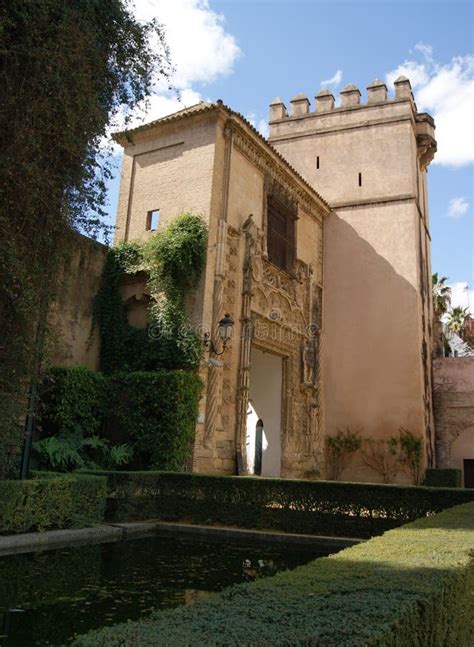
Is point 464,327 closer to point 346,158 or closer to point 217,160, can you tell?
point 346,158

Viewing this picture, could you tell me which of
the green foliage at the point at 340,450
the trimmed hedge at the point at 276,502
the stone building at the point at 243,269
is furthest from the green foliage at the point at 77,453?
the green foliage at the point at 340,450

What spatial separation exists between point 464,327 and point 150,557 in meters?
25.3

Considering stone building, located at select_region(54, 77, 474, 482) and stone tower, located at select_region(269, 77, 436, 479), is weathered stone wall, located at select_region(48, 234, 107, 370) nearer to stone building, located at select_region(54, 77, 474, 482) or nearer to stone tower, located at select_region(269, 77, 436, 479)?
stone building, located at select_region(54, 77, 474, 482)

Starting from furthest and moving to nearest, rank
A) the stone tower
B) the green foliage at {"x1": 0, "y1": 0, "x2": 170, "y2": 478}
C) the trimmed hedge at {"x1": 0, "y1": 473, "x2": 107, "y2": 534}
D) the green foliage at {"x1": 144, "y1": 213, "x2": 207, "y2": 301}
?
1. the stone tower
2. the green foliage at {"x1": 144, "y1": 213, "x2": 207, "y2": 301}
3. the green foliage at {"x1": 0, "y1": 0, "x2": 170, "y2": 478}
4. the trimmed hedge at {"x1": 0, "y1": 473, "x2": 107, "y2": 534}

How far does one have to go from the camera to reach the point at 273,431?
1697cm

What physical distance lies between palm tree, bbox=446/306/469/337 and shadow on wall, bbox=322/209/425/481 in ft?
36.0

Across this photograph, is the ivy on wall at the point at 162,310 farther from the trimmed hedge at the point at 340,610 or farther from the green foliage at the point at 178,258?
the trimmed hedge at the point at 340,610

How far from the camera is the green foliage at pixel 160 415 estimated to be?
11875mm

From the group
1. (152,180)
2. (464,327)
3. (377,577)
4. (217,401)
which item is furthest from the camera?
(464,327)

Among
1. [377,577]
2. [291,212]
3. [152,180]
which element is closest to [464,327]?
[291,212]

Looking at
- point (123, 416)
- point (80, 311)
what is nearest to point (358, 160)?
point (80, 311)

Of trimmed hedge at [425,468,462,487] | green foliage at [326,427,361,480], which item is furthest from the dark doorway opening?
green foliage at [326,427,361,480]

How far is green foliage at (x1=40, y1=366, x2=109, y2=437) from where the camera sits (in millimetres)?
11570

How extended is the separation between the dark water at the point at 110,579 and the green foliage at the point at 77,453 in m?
3.45
